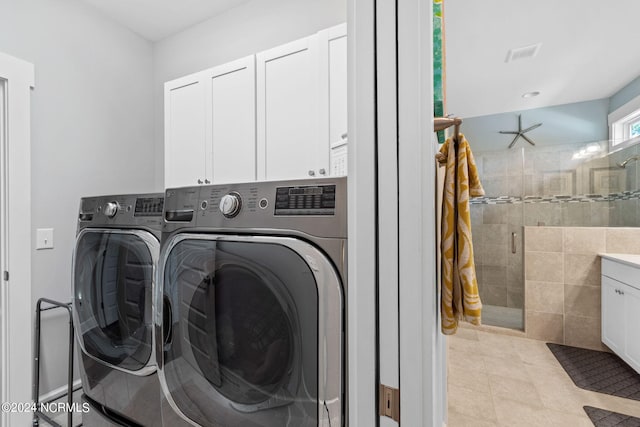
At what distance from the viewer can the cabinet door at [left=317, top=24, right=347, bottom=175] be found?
138 cm

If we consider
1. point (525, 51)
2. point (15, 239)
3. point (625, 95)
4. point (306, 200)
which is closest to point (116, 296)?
point (15, 239)

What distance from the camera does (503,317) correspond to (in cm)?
271

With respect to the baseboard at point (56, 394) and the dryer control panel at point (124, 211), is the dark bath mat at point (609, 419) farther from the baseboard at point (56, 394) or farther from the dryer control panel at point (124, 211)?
the baseboard at point (56, 394)

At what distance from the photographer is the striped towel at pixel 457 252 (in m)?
0.73

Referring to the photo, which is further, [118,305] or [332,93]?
[332,93]

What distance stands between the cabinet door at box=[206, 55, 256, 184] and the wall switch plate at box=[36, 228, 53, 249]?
102 centimetres

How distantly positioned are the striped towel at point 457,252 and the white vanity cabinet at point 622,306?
6.83ft

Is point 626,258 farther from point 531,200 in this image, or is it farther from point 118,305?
point 118,305

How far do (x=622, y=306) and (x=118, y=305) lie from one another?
3.13 m

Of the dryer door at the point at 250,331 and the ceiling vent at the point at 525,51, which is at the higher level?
the ceiling vent at the point at 525,51

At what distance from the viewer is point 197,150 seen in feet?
6.27

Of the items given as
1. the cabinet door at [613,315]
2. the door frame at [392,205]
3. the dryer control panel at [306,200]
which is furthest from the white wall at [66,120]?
the cabinet door at [613,315]

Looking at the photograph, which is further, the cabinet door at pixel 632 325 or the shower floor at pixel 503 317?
the shower floor at pixel 503 317

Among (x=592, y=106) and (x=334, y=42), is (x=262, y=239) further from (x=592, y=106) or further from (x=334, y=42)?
(x=592, y=106)
